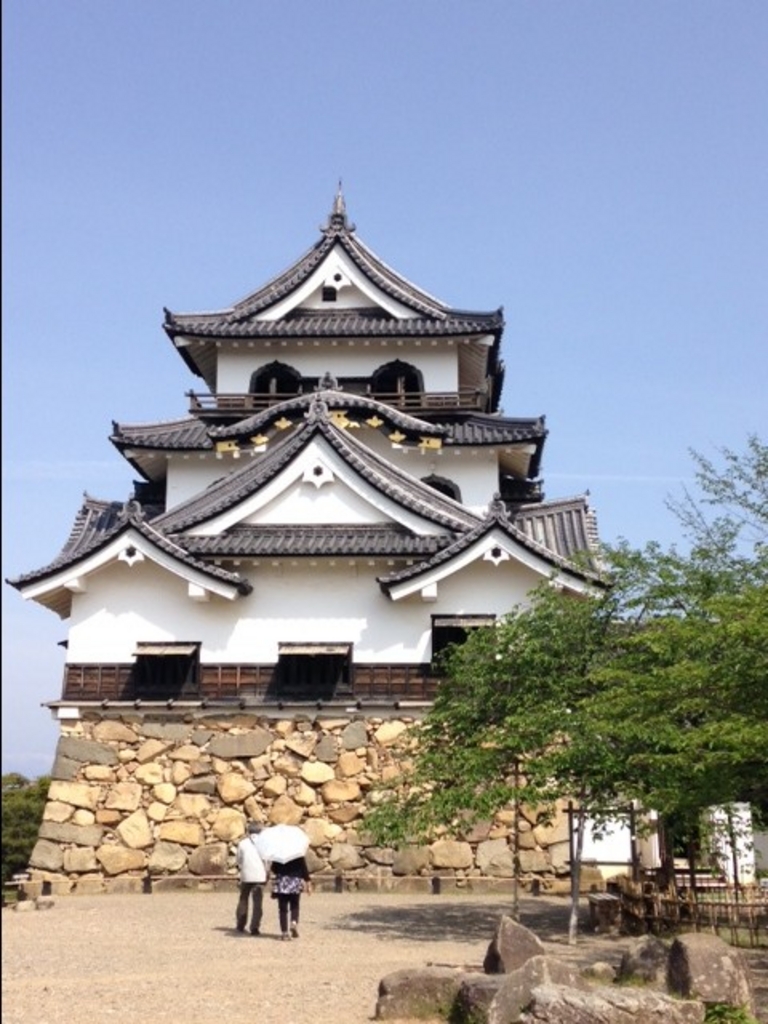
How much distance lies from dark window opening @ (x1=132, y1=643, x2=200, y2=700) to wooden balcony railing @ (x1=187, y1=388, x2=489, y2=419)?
6.59m

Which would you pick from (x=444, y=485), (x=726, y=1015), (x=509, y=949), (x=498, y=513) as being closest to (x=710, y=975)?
(x=726, y=1015)

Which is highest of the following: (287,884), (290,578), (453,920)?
(290,578)

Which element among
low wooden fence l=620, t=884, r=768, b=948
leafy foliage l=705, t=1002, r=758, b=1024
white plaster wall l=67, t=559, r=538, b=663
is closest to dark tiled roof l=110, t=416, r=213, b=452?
white plaster wall l=67, t=559, r=538, b=663

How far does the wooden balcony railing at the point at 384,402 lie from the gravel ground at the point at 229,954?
10.5m

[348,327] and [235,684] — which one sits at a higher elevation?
[348,327]

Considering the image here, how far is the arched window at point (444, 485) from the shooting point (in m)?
23.2

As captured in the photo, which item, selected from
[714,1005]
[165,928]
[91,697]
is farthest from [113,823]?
[714,1005]

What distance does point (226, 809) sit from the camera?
1842cm

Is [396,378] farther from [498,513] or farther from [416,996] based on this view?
[416,996]

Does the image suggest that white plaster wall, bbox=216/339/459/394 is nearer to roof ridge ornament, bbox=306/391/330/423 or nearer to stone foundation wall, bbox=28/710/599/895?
roof ridge ornament, bbox=306/391/330/423

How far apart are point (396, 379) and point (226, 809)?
10661mm

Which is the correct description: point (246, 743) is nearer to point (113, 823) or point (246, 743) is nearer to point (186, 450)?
point (113, 823)

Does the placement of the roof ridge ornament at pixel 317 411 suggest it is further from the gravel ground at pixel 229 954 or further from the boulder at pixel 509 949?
the boulder at pixel 509 949

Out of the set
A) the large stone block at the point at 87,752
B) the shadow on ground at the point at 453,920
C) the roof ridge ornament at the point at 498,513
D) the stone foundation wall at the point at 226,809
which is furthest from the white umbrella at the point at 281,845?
the roof ridge ornament at the point at 498,513
